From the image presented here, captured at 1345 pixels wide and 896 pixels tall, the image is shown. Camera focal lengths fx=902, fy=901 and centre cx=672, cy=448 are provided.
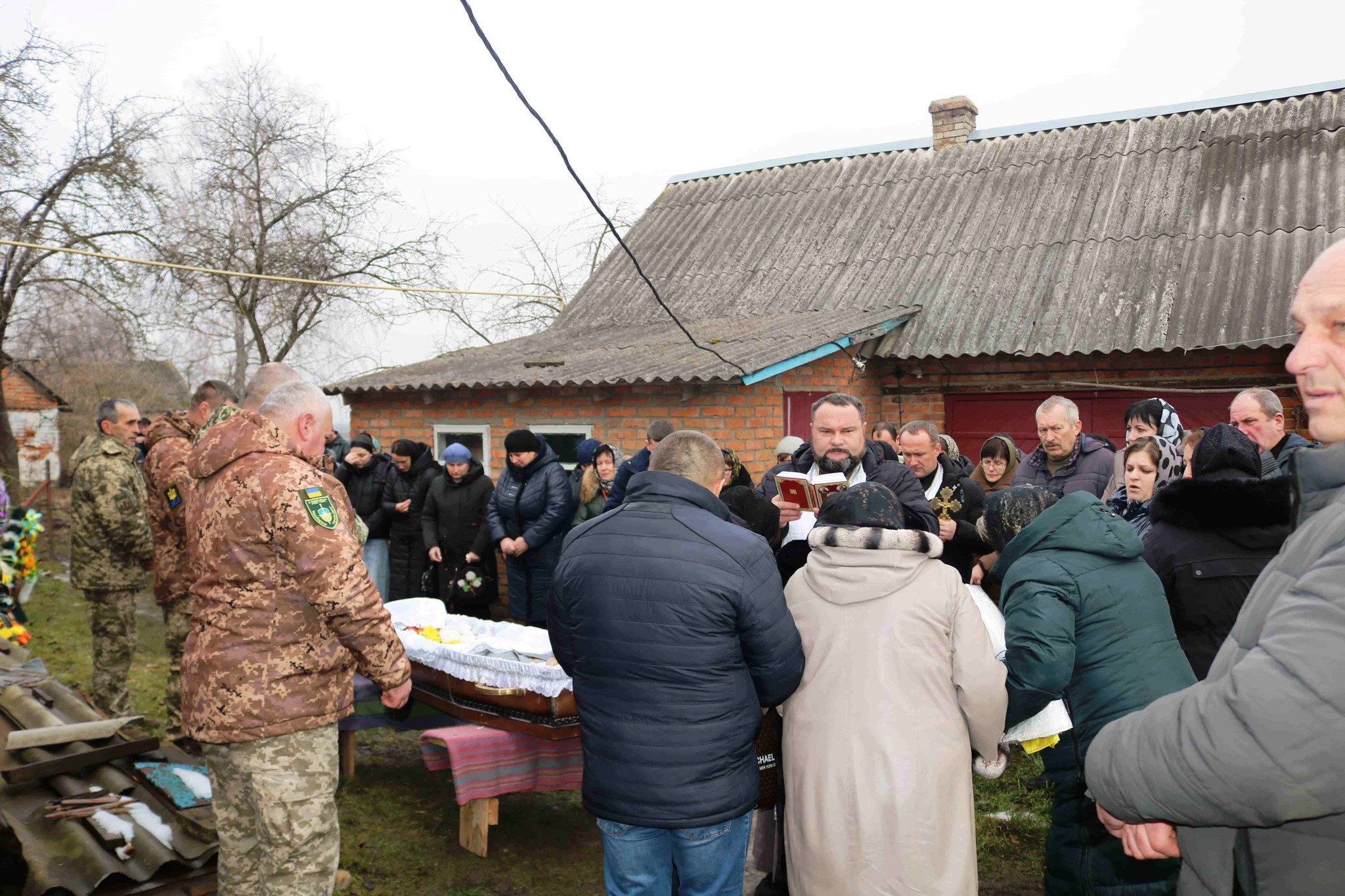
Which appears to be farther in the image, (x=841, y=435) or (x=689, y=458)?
(x=841, y=435)

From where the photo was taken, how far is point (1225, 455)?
3.21 m

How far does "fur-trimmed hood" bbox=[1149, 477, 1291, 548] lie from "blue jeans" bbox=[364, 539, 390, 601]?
7008 millimetres

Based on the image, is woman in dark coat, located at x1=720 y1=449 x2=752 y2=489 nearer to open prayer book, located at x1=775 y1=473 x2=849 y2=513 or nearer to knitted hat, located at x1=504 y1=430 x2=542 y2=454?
open prayer book, located at x1=775 y1=473 x2=849 y2=513

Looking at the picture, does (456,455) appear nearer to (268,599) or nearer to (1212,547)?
(268,599)

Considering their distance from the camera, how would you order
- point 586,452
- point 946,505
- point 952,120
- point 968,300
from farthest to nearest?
point 952,120
point 968,300
point 586,452
point 946,505

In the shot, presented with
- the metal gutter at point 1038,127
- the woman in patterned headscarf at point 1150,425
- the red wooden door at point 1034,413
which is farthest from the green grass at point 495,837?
the metal gutter at point 1038,127

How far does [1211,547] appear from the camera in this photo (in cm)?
299

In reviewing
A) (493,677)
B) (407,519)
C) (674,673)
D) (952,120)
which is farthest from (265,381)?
(952,120)

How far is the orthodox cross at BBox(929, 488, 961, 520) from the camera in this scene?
17.0 feet

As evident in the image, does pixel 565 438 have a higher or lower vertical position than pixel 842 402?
lower

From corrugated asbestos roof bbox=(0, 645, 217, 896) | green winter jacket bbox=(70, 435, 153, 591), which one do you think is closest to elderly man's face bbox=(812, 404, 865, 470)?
corrugated asbestos roof bbox=(0, 645, 217, 896)

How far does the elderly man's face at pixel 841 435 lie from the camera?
435 cm

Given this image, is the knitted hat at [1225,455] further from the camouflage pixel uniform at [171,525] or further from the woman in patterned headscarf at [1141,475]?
the camouflage pixel uniform at [171,525]

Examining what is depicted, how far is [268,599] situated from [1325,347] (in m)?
2.88
